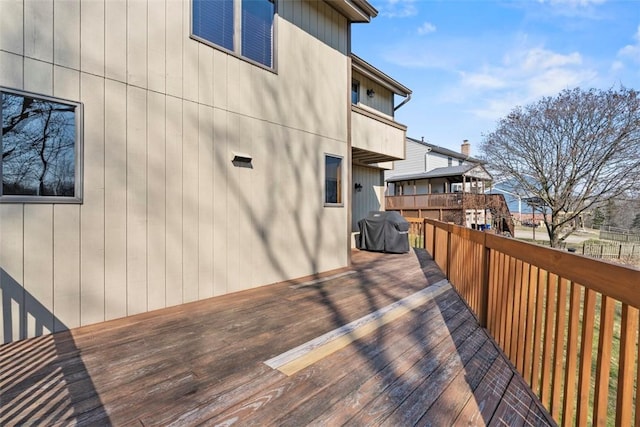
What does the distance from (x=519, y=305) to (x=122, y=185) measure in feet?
12.7

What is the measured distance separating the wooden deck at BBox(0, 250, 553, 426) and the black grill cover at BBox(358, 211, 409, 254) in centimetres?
416

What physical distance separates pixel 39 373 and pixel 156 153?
226 centimetres

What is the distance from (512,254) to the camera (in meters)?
2.31

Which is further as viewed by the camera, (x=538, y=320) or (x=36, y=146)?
(x=36, y=146)

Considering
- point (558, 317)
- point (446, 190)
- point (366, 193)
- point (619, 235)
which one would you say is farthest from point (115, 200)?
point (619, 235)

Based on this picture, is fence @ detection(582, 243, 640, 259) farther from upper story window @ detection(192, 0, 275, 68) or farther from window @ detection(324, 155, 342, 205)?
upper story window @ detection(192, 0, 275, 68)

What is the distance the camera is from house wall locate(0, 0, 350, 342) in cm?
271

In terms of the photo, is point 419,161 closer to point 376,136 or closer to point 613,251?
point 613,251

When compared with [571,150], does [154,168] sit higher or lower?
lower

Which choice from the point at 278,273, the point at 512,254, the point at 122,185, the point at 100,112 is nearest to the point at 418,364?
the point at 512,254

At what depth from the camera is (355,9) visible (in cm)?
568

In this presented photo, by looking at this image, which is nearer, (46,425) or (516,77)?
(46,425)

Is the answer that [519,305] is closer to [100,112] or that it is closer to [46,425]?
[46,425]

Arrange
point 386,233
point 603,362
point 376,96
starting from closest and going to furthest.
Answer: point 603,362 → point 386,233 → point 376,96
